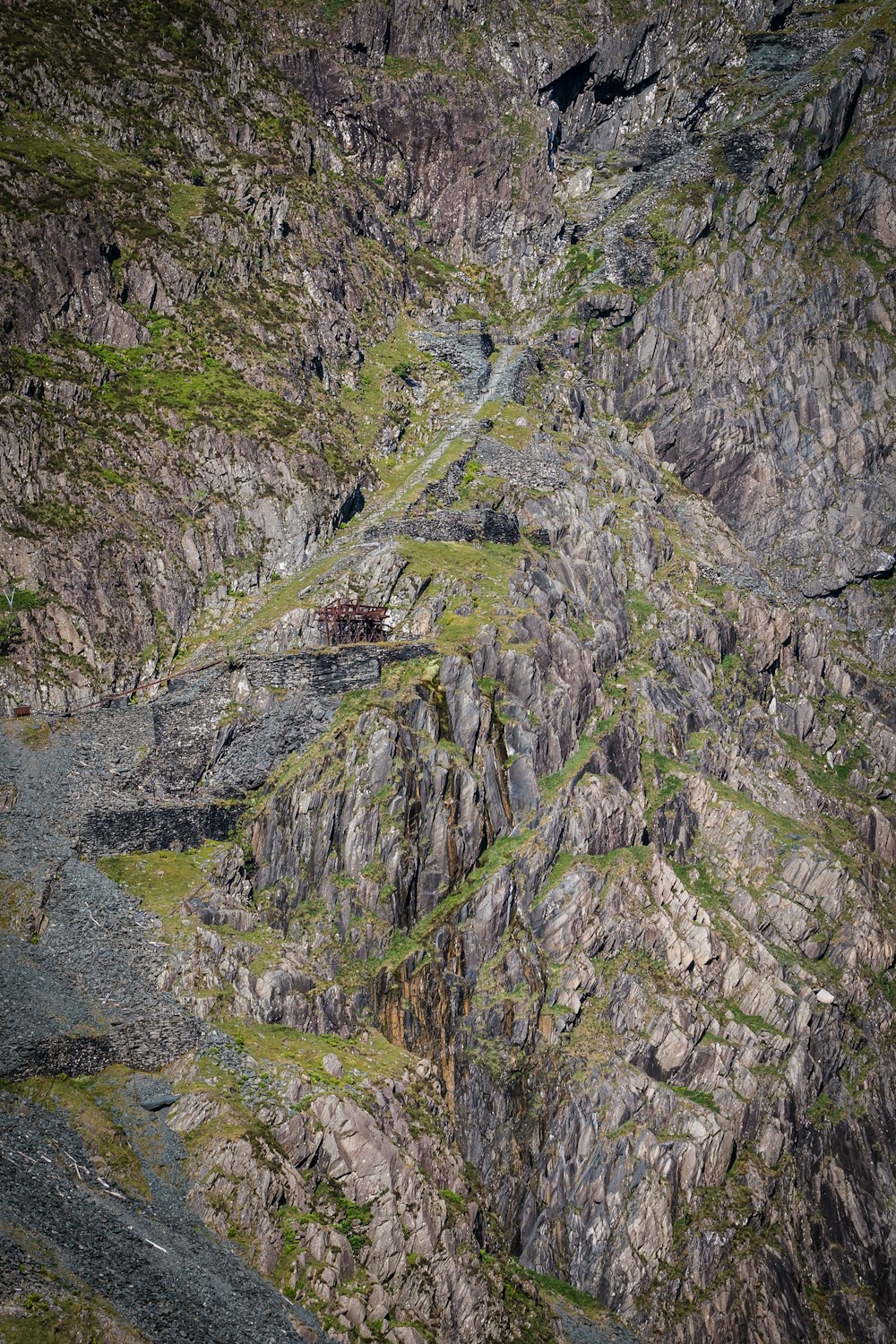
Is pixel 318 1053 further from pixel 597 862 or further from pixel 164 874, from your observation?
pixel 597 862

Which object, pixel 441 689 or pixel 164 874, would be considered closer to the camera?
pixel 164 874

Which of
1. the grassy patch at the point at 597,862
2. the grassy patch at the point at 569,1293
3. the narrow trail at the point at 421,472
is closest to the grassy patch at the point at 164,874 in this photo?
the grassy patch at the point at 597,862

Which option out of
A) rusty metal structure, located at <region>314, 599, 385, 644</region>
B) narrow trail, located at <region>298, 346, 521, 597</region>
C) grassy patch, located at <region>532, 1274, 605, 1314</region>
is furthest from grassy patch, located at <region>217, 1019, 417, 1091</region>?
narrow trail, located at <region>298, 346, 521, 597</region>

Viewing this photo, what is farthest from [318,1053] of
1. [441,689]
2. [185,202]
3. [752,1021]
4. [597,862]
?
[185,202]

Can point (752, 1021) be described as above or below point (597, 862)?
below

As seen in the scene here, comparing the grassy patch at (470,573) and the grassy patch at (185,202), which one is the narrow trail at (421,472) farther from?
the grassy patch at (185,202)

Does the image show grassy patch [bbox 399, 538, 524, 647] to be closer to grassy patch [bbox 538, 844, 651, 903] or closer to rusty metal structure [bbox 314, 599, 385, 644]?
rusty metal structure [bbox 314, 599, 385, 644]

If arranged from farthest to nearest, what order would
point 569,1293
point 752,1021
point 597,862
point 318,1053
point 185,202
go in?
1. point 185,202
2. point 752,1021
3. point 597,862
4. point 569,1293
5. point 318,1053

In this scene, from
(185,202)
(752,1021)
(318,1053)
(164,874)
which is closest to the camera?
(318,1053)

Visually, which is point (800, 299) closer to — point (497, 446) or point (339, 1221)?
point (497, 446)
